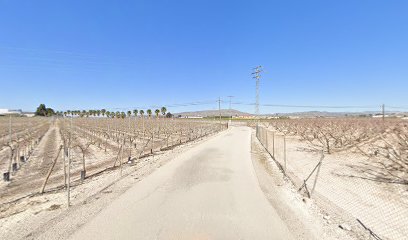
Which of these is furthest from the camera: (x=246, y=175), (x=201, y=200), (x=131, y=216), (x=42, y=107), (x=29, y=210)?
(x=42, y=107)

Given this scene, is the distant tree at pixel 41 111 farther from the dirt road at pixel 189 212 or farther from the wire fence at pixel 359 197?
the wire fence at pixel 359 197

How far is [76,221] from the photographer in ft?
19.8

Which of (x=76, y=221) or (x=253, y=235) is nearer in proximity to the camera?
(x=253, y=235)

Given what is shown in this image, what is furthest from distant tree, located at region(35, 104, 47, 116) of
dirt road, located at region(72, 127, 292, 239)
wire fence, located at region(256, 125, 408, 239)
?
wire fence, located at region(256, 125, 408, 239)

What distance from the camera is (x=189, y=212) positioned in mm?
Answer: 6605

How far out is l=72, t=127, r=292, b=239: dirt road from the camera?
5.47 meters

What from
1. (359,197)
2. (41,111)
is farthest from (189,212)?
(41,111)

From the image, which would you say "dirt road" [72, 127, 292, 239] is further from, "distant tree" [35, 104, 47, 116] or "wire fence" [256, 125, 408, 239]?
"distant tree" [35, 104, 47, 116]

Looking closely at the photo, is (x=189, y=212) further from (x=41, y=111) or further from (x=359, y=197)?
(x=41, y=111)

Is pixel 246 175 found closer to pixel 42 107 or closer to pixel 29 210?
pixel 29 210

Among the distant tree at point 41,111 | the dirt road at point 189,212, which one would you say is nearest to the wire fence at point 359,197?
the dirt road at point 189,212

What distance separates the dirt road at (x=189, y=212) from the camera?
5.47 metres

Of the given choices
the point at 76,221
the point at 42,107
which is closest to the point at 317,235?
the point at 76,221

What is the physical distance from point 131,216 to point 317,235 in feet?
15.9
